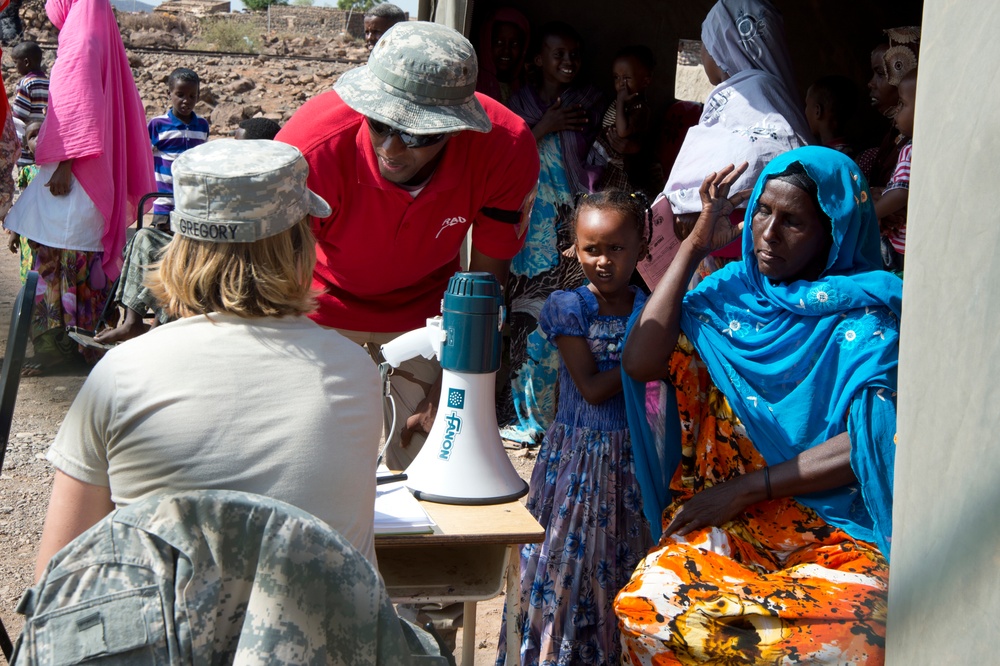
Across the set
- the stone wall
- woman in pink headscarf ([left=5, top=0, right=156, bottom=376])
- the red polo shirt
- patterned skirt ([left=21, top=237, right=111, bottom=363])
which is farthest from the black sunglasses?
the stone wall

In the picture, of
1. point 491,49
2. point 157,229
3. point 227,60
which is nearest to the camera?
point 157,229

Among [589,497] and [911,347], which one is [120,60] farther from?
[911,347]

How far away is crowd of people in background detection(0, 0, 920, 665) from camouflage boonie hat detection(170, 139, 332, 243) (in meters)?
0.02

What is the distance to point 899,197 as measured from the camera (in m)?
3.40

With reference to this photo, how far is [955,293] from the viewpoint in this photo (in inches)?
64.3

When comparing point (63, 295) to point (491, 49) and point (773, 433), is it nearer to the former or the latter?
point (491, 49)

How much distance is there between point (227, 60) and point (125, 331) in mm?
17255

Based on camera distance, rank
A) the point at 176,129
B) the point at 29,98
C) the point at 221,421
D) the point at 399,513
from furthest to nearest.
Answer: the point at 176,129 → the point at 29,98 → the point at 399,513 → the point at 221,421

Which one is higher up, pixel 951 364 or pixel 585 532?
pixel 951 364

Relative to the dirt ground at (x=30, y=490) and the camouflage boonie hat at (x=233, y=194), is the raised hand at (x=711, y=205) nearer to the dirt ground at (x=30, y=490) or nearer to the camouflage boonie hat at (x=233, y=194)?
the camouflage boonie hat at (x=233, y=194)

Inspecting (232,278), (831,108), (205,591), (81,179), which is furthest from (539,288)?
(205,591)

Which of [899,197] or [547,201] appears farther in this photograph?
[547,201]

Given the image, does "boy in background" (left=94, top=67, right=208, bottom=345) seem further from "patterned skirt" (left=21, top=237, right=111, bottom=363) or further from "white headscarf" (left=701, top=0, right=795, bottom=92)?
"white headscarf" (left=701, top=0, right=795, bottom=92)

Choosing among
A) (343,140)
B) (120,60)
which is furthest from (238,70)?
(343,140)
